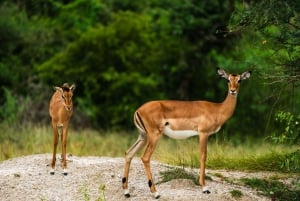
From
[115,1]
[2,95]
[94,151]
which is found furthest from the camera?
[115,1]

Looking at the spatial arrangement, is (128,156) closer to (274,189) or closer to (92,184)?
(92,184)

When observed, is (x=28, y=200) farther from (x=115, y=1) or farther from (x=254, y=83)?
(x=115, y=1)

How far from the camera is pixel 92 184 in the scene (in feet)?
39.5

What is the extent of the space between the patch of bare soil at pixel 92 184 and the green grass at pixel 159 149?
1188mm

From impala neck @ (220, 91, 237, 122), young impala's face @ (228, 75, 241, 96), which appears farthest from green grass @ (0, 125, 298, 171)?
young impala's face @ (228, 75, 241, 96)

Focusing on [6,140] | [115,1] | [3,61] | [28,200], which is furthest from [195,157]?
[115,1]

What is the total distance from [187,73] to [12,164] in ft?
48.3

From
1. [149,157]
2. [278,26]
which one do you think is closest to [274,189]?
[149,157]

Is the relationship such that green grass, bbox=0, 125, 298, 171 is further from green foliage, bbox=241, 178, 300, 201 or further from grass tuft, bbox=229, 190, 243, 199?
grass tuft, bbox=229, 190, 243, 199

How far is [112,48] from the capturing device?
24.7 meters

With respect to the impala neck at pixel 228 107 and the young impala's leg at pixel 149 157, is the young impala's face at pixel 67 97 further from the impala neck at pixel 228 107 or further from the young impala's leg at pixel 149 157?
the impala neck at pixel 228 107

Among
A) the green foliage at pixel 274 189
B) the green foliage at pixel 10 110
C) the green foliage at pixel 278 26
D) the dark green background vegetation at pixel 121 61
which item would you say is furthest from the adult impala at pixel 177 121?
the green foliage at pixel 10 110

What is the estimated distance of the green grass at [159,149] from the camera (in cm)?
1445

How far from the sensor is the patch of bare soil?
37.9 feet
